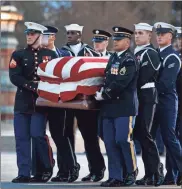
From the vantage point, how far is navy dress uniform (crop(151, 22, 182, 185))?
11.4 meters

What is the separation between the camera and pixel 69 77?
11078 millimetres

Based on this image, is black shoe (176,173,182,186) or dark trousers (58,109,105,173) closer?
black shoe (176,173,182,186)

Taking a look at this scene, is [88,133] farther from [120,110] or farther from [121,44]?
[121,44]

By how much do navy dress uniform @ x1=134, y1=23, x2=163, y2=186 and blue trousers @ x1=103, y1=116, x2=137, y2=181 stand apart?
0.86ft

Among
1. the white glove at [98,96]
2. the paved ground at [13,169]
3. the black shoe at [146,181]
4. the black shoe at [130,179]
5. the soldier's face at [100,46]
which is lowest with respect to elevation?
the paved ground at [13,169]

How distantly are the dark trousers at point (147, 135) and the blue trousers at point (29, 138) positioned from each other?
1080 mm

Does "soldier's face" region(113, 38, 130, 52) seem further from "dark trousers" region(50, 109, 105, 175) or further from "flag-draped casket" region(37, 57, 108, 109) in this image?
"dark trousers" region(50, 109, 105, 175)

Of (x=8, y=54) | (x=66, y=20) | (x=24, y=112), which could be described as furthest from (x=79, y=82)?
(x=66, y=20)

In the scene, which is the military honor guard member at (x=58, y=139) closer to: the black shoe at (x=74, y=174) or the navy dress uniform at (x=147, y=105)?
the black shoe at (x=74, y=174)

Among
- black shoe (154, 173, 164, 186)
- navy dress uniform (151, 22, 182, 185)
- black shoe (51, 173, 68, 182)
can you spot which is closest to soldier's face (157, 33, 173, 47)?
navy dress uniform (151, 22, 182, 185)

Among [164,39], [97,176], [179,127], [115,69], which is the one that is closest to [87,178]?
[97,176]

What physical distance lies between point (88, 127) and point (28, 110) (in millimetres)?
795

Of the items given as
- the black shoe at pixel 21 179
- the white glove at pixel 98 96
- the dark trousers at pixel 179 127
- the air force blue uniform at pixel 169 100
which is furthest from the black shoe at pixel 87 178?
the white glove at pixel 98 96

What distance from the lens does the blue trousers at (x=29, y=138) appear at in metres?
11.4
